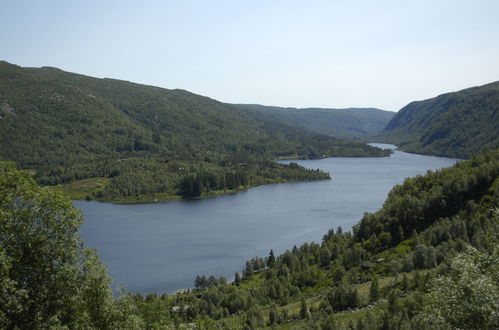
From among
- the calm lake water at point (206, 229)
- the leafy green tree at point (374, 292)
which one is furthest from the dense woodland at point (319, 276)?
the calm lake water at point (206, 229)

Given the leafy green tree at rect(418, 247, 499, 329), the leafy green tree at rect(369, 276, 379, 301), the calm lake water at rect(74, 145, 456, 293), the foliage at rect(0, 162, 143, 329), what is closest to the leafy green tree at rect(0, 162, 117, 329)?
the foliage at rect(0, 162, 143, 329)

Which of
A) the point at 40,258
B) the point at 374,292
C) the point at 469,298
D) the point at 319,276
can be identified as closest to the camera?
the point at 40,258

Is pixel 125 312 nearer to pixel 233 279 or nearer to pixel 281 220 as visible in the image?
pixel 233 279

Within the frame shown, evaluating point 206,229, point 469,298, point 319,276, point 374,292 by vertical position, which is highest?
point 469,298

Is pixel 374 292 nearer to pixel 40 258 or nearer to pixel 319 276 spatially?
pixel 319 276

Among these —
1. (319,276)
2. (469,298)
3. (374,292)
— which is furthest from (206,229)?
(469,298)

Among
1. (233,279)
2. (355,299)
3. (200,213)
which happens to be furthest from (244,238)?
(355,299)

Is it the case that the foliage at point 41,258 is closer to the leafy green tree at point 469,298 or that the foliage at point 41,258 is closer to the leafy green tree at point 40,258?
the leafy green tree at point 40,258
